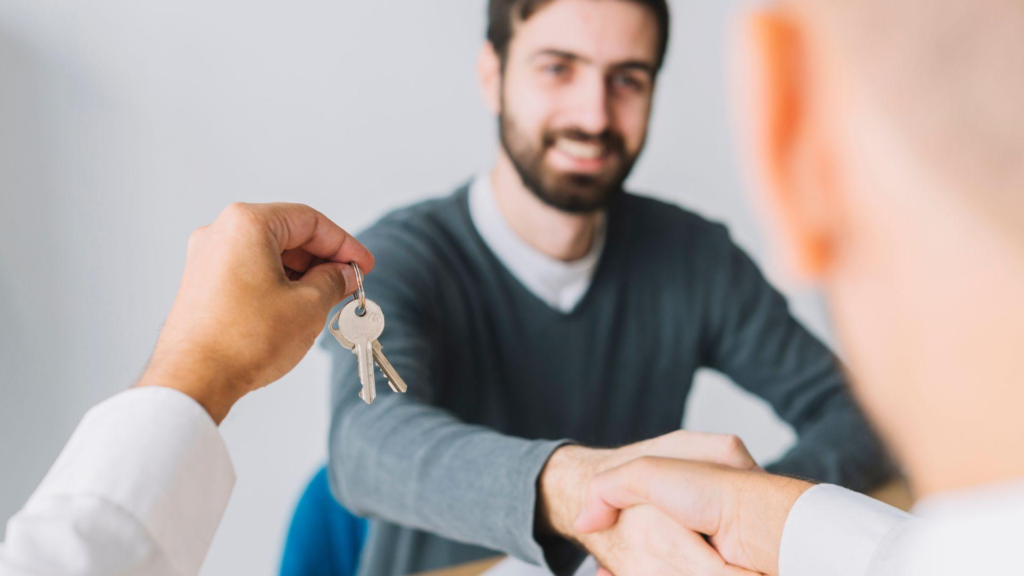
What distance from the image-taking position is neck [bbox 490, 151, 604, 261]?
135cm

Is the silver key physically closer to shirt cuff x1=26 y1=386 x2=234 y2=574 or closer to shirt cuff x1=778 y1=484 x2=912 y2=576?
shirt cuff x1=26 y1=386 x2=234 y2=574

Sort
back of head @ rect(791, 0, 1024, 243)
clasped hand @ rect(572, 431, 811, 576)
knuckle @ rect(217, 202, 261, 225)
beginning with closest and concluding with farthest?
back of head @ rect(791, 0, 1024, 243) → knuckle @ rect(217, 202, 261, 225) → clasped hand @ rect(572, 431, 811, 576)

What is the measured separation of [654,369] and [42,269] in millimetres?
954

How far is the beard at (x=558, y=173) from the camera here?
136 cm

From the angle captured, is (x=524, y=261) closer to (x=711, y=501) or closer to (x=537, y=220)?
(x=537, y=220)

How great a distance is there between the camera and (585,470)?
757mm

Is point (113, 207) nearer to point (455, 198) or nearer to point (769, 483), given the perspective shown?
point (455, 198)

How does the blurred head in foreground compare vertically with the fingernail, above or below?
above

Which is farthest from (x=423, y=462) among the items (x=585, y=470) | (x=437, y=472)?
(x=585, y=470)

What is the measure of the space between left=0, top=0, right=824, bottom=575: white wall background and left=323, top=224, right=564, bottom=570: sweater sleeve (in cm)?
39

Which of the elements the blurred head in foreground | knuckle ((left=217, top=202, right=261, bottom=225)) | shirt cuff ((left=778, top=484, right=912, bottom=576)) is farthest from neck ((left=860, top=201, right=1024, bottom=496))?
knuckle ((left=217, top=202, right=261, bottom=225))

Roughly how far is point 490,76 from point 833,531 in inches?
41.8

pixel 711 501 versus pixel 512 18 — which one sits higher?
pixel 512 18

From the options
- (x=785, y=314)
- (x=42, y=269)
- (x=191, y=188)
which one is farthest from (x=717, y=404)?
(x=42, y=269)
